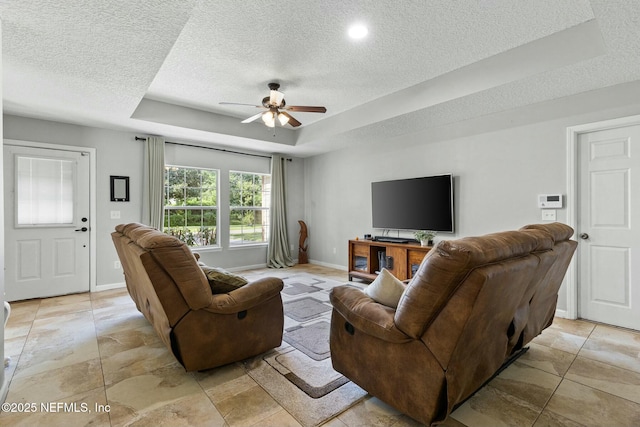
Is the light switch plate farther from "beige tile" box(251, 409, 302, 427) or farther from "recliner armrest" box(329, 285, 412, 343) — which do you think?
"beige tile" box(251, 409, 302, 427)

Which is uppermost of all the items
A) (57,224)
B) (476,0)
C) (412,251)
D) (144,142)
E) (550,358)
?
(476,0)

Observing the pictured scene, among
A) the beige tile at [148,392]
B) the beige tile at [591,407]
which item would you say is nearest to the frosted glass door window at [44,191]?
the beige tile at [148,392]

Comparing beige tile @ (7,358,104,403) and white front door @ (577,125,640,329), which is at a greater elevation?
white front door @ (577,125,640,329)

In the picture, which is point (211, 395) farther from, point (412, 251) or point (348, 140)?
point (348, 140)

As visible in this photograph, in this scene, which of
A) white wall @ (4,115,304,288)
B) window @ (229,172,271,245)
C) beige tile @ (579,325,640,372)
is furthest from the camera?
window @ (229,172,271,245)

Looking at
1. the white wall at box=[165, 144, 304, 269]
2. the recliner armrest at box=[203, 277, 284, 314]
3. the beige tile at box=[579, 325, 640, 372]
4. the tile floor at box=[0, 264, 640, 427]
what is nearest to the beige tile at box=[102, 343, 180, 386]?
the tile floor at box=[0, 264, 640, 427]

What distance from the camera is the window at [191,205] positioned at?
5297mm

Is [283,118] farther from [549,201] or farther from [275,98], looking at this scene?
[549,201]

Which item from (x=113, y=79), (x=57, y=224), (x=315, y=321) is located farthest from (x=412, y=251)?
(x=57, y=224)

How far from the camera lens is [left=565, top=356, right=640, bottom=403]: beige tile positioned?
6.51 feet

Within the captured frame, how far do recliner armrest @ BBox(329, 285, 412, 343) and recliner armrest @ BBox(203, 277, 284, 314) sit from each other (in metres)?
0.57

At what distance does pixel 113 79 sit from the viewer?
2941 mm

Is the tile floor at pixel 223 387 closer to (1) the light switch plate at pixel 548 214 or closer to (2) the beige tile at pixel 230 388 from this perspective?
(2) the beige tile at pixel 230 388

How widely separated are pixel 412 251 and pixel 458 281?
3110 mm
